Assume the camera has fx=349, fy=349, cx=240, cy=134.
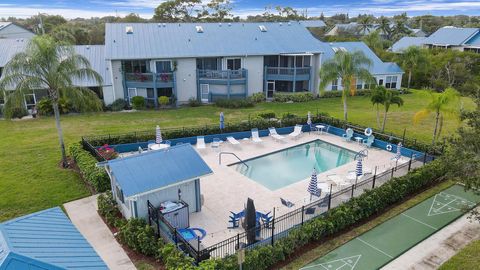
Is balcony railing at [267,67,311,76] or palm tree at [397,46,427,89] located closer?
balcony railing at [267,67,311,76]

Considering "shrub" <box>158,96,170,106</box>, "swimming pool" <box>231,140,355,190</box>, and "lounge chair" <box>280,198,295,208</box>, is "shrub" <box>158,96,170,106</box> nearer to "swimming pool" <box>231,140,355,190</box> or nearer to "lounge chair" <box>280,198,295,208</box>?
"swimming pool" <box>231,140,355,190</box>

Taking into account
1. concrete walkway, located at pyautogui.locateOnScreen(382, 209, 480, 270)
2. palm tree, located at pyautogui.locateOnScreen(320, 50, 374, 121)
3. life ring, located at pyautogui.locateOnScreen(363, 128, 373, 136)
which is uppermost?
palm tree, located at pyautogui.locateOnScreen(320, 50, 374, 121)

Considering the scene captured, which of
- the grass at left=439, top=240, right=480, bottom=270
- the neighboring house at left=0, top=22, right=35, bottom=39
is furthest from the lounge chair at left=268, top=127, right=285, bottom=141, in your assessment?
the neighboring house at left=0, top=22, right=35, bottom=39

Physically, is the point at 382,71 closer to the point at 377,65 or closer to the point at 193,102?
the point at 377,65

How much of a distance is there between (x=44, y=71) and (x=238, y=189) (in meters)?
11.6

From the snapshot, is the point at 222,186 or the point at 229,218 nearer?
the point at 229,218

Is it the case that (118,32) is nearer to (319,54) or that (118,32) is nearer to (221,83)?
(221,83)

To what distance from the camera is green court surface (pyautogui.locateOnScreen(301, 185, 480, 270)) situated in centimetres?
1202

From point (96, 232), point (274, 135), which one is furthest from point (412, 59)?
point (96, 232)

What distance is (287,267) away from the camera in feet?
38.7

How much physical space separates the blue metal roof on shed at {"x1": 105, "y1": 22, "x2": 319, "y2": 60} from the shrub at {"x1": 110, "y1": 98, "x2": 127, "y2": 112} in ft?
13.6

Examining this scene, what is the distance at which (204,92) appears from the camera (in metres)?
37.6

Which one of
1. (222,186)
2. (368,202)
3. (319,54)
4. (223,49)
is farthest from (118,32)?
(368,202)

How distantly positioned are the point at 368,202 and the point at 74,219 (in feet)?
40.4
